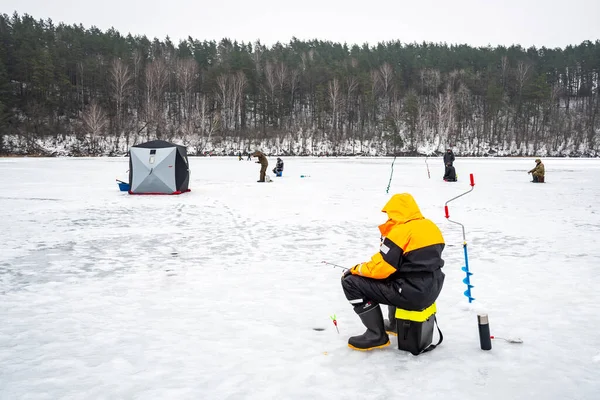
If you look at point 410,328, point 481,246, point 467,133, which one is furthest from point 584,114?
point 410,328

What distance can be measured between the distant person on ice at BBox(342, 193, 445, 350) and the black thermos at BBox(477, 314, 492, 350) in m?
0.47

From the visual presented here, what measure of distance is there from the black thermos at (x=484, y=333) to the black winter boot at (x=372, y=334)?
0.83m

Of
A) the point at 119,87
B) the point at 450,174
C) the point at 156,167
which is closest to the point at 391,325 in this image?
the point at 156,167

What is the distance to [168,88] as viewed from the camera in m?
74.8

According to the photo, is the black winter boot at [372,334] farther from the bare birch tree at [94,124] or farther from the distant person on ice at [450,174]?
the bare birch tree at [94,124]

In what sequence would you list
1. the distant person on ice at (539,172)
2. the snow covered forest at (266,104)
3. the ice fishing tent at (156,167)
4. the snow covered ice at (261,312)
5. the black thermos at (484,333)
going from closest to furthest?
the snow covered ice at (261,312)
the black thermos at (484,333)
the ice fishing tent at (156,167)
the distant person on ice at (539,172)
the snow covered forest at (266,104)

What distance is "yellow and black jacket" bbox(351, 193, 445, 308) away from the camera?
331 cm

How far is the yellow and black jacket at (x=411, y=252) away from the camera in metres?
3.31

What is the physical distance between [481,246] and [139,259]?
249 inches

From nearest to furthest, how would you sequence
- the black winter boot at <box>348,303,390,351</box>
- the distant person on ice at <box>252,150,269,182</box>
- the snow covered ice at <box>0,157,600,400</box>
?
1. the snow covered ice at <box>0,157,600,400</box>
2. the black winter boot at <box>348,303,390,351</box>
3. the distant person on ice at <box>252,150,269,182</box>

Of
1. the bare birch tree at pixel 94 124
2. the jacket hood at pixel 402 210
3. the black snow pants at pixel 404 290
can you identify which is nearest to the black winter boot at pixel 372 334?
the black snow pants at pixel 404 290

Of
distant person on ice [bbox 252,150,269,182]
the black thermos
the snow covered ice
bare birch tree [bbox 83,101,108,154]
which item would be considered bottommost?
the snow covered ice

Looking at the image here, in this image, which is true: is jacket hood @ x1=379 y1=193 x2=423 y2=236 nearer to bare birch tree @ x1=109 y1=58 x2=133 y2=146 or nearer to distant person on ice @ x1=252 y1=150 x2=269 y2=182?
distant person on ice @ x1=252 y1=150 x2=269 y2=182

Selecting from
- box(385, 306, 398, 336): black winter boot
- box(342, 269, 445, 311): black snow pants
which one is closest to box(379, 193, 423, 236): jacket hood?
box(342, 269, 445, 311): black snow pants
